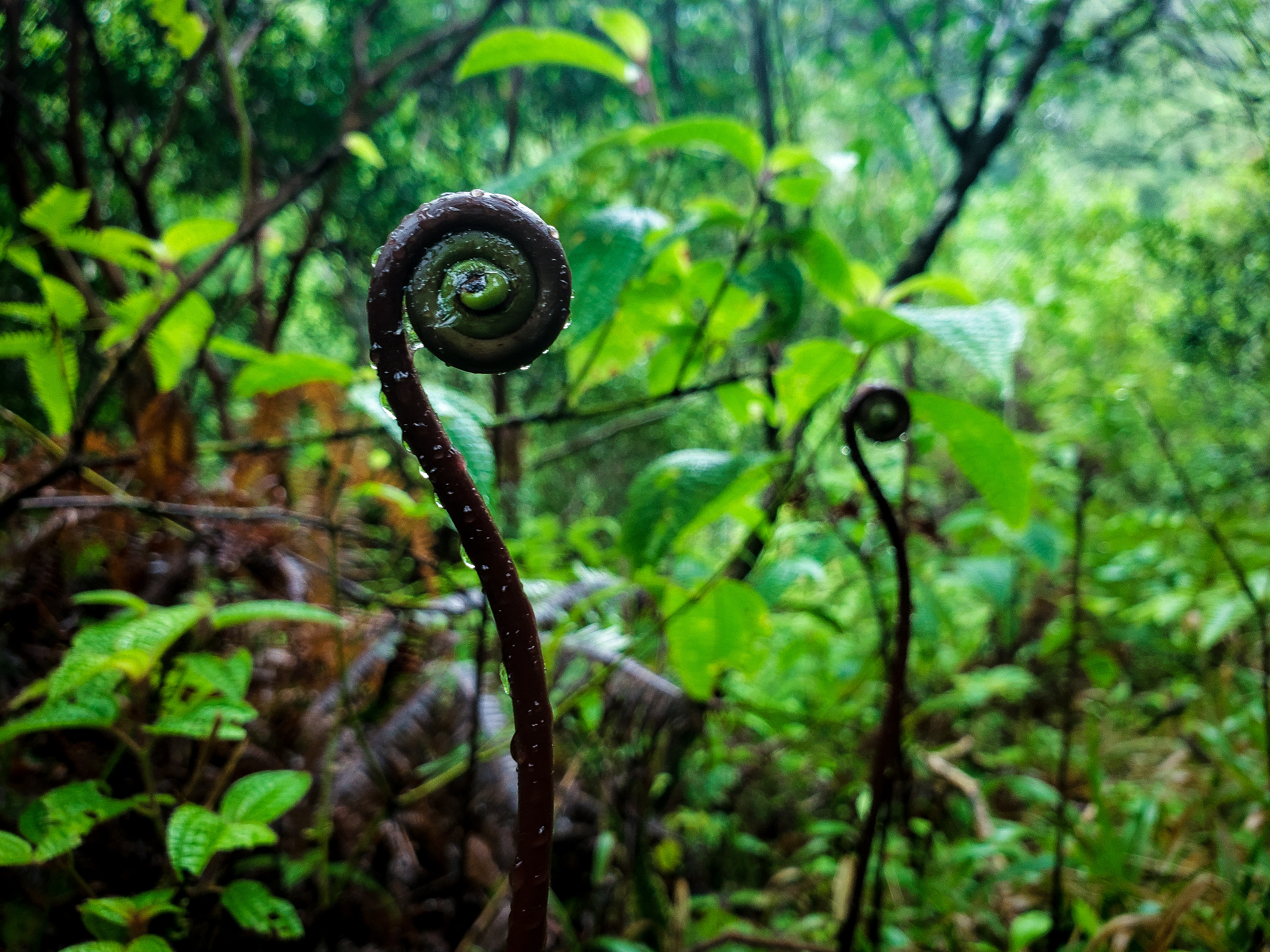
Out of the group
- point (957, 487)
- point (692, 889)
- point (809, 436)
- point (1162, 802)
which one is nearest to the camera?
point (692, 889)

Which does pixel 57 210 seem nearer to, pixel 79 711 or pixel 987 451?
pixel 79 711

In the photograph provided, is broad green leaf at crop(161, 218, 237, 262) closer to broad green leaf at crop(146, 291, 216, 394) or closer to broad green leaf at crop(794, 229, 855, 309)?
broad green leaf at crop(146, 291, 216, 394)

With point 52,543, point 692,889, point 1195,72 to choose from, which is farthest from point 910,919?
point 1195,72

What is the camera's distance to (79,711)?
1.60 feet

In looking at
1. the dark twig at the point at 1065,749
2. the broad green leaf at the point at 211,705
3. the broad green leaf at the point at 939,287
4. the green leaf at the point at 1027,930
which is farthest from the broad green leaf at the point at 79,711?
the green leaf at the point at 1027,930

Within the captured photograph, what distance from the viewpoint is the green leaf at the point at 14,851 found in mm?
382

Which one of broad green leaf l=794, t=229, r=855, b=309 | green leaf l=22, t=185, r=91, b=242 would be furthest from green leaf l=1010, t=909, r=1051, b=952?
green leaf l=22, t=185, r=91, b=242

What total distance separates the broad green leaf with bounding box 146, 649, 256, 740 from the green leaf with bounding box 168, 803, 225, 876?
0.17 ft

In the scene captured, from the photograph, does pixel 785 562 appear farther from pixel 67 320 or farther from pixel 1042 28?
pixel 1042 28

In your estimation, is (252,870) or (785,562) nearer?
(252,870)

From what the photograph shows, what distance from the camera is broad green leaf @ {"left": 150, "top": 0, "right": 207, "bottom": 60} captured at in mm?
748

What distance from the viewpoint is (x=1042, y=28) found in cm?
157

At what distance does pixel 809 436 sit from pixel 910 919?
1.22 m

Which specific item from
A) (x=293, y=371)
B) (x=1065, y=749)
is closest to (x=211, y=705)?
(x=293, y=371)
